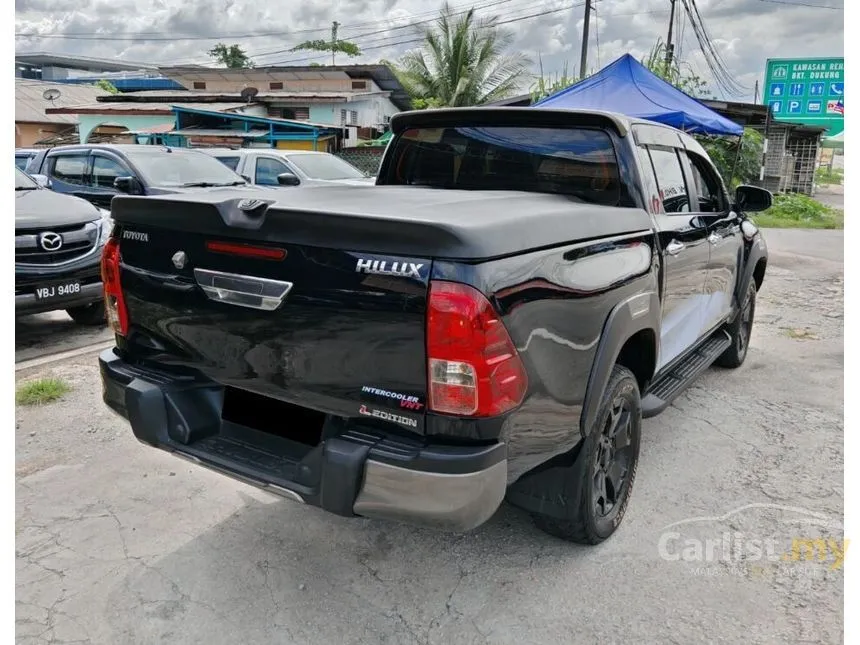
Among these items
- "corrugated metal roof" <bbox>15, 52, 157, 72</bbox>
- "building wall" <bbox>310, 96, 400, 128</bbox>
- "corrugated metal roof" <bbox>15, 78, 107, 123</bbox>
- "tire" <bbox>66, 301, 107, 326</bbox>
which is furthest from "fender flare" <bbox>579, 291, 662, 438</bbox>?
"corrugated metal roof" <bbox>15, 52, 157, 72</bbox>

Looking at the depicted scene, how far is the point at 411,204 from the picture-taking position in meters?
2.74

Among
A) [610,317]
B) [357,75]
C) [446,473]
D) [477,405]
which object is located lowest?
[446,473]

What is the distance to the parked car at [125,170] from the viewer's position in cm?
890

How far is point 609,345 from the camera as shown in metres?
2.74

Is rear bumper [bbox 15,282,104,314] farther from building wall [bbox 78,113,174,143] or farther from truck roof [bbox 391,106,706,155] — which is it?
building wall [bbox 78,113,174,143]

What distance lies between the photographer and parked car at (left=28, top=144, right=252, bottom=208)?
890 centimetres

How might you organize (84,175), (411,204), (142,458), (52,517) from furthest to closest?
1. (84,175)
2. (142,458)
3. (52,517)
4. (411,204)

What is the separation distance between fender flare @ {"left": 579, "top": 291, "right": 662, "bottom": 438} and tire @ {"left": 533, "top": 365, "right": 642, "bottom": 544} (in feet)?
0.53

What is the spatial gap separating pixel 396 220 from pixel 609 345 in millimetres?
1090

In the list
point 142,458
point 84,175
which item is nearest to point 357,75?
point 84,175

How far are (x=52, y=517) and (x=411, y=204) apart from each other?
232 centimetres

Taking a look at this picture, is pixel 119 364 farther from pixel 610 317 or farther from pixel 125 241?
pixel 610 317

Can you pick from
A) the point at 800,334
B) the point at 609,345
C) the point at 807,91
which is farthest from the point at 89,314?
the point at 807,91

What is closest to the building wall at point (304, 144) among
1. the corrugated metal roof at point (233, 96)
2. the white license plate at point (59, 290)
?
the corrugated metal roof at point (233, 96)
